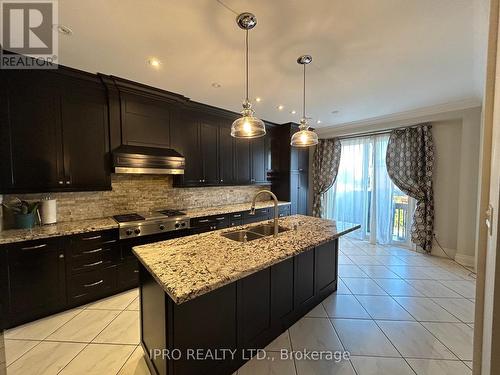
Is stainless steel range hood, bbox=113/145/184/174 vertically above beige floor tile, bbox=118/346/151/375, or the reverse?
stainless steel range hood, bbox=113/145/184/174

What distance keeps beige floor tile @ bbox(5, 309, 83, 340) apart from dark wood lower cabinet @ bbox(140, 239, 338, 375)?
1133mm

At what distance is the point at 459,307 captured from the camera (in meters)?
2.35

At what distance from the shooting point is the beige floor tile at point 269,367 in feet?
5.20

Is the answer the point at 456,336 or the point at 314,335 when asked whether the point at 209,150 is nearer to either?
the point at 314,335

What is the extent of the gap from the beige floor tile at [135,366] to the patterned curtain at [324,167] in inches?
181

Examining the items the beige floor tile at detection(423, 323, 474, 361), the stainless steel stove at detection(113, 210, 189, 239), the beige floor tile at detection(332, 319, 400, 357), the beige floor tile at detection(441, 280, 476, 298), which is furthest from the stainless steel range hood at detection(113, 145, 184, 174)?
the beige floor tile at detection(441, 280, 476, 298)

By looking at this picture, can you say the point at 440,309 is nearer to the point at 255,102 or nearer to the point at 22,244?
the point at 255,102

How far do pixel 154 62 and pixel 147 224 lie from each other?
192cm

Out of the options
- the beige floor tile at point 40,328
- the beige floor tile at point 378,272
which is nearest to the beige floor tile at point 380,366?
the beige floor tile at point 378,272

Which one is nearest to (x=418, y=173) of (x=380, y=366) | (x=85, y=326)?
(x=380, y=366)

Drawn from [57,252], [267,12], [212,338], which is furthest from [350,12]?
[57,252]

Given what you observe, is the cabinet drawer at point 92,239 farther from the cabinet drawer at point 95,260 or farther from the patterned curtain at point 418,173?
the patterned curtain at point 418,173

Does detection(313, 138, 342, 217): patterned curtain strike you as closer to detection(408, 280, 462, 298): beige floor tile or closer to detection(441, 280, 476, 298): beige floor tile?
detection(408, 280, 462, 298): beige floor tile

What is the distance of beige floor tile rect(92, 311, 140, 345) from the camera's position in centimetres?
188
